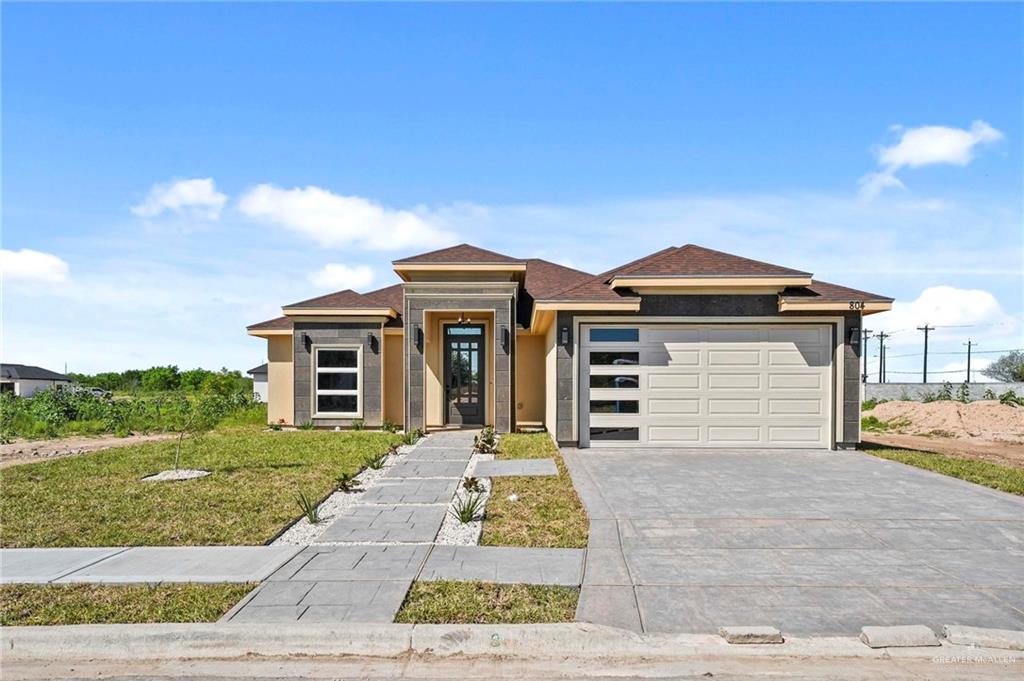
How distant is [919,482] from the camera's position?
9086 mm

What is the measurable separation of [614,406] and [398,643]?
8994 millimetres

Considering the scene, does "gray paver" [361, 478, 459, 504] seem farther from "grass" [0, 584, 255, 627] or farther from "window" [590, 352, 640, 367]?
"window" [590, 352, 640, 367]

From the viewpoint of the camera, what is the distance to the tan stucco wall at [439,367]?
16578 mm

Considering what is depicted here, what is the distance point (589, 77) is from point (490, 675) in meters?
10.8

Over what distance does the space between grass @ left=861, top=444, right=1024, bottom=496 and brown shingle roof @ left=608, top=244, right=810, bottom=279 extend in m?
3.85

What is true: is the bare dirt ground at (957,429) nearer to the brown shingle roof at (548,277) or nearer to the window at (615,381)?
the window at (615,381)

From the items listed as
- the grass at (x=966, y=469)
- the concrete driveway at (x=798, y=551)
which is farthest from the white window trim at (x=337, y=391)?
the grass at (x=966, y=469)

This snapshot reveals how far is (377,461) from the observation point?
1052 centimetres

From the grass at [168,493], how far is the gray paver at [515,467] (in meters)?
2.06

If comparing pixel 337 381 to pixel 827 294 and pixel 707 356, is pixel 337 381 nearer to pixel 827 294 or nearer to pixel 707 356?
pixel 707 356

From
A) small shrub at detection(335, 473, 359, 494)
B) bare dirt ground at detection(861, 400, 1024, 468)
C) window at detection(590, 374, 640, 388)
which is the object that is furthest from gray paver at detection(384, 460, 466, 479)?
bare dirt ground at detection(861, 400, 1024, 468)

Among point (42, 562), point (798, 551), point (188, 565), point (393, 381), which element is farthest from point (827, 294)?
point (42, 562)

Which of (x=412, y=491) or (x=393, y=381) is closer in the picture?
(x=412, y=491)

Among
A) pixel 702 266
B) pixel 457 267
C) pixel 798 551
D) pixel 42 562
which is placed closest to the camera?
pixel 42 562
